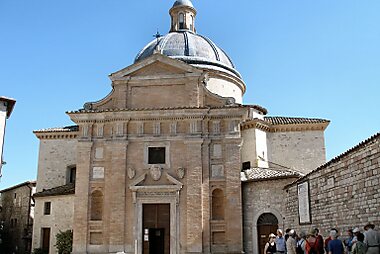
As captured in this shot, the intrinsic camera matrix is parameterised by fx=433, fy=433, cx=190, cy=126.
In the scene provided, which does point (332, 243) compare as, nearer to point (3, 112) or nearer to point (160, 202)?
point (160, 202)

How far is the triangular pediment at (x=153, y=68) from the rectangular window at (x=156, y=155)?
4.05 meters

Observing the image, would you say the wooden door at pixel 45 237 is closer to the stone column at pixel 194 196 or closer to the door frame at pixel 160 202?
the door frame at pixel 160 202

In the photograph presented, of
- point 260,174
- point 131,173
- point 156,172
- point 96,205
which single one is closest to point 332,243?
point 260,174

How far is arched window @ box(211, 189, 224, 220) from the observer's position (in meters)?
21.6

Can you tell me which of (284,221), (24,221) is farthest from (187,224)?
(24,221)

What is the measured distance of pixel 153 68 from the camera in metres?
23.6

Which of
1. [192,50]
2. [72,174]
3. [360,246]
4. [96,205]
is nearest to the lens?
[360,246]

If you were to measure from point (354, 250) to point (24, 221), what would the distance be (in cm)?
3107

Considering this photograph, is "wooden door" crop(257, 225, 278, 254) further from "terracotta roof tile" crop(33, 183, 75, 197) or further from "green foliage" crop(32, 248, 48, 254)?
"green foliage" crop(32, 248, 48, 254)

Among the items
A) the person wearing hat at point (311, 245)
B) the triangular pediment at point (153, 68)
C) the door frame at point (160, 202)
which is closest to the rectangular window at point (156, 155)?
the door frame at point (160, 202)

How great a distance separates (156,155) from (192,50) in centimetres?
901

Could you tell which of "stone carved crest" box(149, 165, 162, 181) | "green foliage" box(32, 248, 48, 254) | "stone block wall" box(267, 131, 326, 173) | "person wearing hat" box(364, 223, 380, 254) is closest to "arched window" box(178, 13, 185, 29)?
"stone block wall" box(267, 131, 326, 173)

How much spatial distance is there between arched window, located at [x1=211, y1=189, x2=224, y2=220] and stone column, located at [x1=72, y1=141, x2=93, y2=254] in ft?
21.1

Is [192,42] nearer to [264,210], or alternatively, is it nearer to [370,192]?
[264,210]
